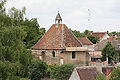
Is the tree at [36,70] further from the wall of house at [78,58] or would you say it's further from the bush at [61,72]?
the wall of house at [78,58]

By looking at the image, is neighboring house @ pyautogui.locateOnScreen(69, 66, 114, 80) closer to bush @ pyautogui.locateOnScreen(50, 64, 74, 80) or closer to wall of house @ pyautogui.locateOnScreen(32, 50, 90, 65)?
bush @ pyautogui.locateOnScreen(50, 64, 74, 80)

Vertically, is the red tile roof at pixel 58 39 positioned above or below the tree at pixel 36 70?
above

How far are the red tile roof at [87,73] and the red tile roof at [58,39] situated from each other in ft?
37.5

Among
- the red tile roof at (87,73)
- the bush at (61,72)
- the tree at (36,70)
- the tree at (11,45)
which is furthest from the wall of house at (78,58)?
the tree at (11,45)

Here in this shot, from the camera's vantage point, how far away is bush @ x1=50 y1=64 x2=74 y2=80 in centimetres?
4297

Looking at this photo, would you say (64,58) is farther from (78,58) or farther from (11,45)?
(11,45)

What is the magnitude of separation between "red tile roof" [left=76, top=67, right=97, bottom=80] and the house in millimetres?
11035

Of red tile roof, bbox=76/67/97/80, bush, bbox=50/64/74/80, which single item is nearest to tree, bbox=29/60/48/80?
bush, bbox=50/64/74/80

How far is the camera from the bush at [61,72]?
43.0 metres

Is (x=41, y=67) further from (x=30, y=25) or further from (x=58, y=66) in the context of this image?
(x=30, y=25)

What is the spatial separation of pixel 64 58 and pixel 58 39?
2.72m

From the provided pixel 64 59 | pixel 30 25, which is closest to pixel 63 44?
pixel 64 59

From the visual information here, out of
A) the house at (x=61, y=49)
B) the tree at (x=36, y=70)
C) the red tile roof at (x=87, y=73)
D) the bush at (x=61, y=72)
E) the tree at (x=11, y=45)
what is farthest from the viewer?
the house at (x=61, y=49)

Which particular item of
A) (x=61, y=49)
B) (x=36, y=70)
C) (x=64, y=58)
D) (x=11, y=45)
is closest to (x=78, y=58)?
(x=64, y=58)
